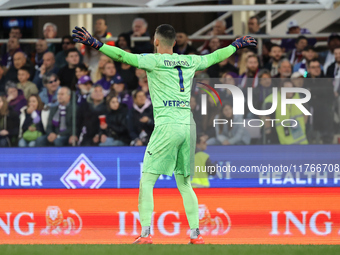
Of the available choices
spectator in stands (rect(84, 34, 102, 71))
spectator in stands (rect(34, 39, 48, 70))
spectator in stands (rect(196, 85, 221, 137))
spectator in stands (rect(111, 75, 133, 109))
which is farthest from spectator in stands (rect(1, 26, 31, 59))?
spectator in stands (rect(196, 85, 221, 137))

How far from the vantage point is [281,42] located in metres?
11.9

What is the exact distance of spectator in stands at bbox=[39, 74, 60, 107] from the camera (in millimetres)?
9954

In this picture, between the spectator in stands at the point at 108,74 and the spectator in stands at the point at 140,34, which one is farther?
the spectator in stands at the point at 140,34

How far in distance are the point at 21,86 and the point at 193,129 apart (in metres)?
4.71

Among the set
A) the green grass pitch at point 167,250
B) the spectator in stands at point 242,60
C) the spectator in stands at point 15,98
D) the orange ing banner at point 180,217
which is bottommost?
the orange ing banner at point 180,217

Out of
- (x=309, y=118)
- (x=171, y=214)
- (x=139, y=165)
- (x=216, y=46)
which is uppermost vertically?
(x=216, y=46)

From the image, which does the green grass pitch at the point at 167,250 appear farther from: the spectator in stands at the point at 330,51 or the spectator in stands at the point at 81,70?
the spectator in stands at the point at 81,70

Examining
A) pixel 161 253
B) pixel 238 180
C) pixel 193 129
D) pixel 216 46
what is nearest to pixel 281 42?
pixel 216 46

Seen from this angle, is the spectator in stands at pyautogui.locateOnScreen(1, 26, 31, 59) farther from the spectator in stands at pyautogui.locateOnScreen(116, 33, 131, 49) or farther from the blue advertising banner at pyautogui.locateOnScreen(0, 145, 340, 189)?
the blue advertising banner at pyautogui.locateOnScreen(0, 145, 340, 189)

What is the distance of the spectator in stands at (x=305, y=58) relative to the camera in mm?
10349

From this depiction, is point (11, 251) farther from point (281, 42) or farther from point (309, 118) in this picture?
point (281, 42)

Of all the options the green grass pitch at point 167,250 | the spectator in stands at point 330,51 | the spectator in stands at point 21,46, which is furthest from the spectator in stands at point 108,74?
the green grass pitch at point 167,250

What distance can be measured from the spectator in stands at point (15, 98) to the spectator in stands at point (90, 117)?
951 millimetres

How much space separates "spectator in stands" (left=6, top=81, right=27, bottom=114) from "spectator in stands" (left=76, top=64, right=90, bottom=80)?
3.45ft
